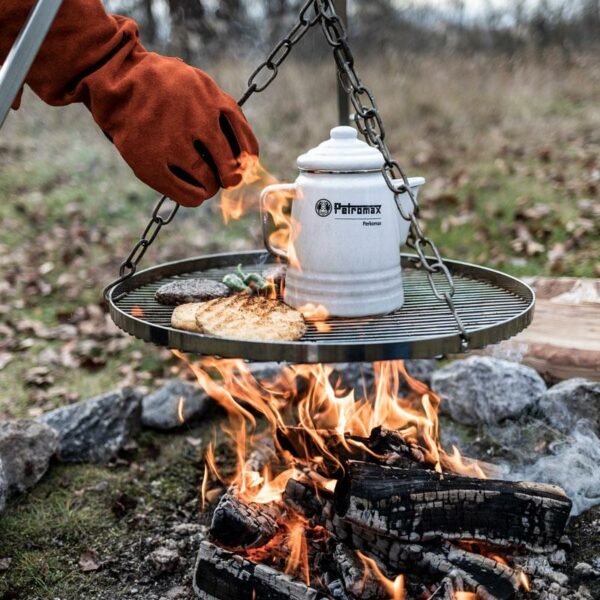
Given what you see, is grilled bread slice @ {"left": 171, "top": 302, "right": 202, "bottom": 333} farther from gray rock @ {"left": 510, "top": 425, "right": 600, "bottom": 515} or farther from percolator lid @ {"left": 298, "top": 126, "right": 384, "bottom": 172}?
gray rock @ {"left": 510, "top": 425, "right": 600, "bottom": 515}

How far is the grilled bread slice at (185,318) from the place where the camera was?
1.88 meters

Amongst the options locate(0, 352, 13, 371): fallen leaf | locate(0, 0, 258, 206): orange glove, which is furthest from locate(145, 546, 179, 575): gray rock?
locate(0, 352, 13, 371): fallen leaf

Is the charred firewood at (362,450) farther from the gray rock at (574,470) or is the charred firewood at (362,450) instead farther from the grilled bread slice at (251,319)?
the grilled bread slice at (251,319)

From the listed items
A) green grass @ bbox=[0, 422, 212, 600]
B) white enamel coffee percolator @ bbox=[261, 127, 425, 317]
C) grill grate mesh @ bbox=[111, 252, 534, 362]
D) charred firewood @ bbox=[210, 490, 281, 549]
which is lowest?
green grass @ bbox=[0, 422, 212, 600]

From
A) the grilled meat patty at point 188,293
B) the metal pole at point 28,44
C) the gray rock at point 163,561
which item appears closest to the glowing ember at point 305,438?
the gray rock at point 163,561

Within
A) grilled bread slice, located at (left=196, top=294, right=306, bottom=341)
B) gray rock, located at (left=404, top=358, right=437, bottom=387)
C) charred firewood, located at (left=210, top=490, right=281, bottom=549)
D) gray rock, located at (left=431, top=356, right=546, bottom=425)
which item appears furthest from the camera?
gray rock, located at (left=404, top=358, right=437, bottom=387)

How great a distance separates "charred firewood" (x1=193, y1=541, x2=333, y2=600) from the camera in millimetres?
2090

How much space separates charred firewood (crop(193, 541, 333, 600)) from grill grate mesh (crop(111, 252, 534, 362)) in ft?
2.56

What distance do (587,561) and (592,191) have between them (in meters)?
4.44

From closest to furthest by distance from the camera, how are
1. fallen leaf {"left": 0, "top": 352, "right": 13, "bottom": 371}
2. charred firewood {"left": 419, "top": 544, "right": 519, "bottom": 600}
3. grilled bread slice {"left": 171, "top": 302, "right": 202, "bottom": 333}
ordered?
grilled bread slice {"left": 171, "top": 302, "right": 202, "bottom": 333} → charred firewood {"left": 419, "top": 544, "right": 519, "bottom": 600} → fallen leaf {"left": 0, "top": 352, "right": 13, "bottom": 371}

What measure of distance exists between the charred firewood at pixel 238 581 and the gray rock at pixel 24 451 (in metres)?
1.04

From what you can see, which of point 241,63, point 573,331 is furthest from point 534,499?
point 241,63

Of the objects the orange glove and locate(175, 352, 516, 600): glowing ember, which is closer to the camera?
the orange glove

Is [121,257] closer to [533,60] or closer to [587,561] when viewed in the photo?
[587,561]
